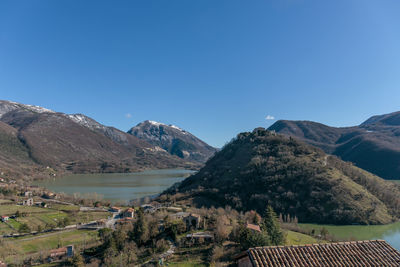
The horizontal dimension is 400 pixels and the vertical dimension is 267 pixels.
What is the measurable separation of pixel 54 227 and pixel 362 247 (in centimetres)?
6256

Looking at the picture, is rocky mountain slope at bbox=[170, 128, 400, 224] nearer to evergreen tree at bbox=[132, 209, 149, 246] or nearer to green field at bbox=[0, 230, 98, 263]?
green field at bbox=[0, 230, 98, 263]

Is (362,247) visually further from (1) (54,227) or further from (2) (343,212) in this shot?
(2) (343,212)

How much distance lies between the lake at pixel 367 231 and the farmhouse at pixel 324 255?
53.6 metres

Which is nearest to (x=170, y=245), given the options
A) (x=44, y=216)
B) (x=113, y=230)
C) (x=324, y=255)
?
(x=113, y=230)

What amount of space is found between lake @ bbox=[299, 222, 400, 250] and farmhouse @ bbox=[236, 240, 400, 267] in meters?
53.6

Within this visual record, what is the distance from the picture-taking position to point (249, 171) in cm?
10831

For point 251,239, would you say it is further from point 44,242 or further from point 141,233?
point 44,242

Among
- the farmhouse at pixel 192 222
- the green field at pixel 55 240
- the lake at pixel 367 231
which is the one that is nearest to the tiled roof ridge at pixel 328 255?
the farmhouse at pixel 192 222

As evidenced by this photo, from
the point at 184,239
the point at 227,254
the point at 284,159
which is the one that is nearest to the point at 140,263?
the point at 184,239

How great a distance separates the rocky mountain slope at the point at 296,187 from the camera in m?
75.5

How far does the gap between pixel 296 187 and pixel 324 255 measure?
8558 cm

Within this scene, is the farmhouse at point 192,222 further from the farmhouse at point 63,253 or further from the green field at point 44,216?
the green field at point 44,216

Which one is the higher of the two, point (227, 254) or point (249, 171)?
point (249, 171)

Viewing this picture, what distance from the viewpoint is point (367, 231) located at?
210 ft
